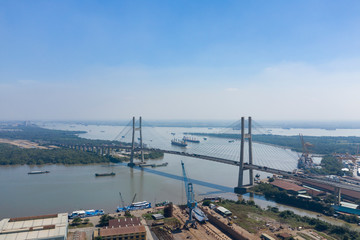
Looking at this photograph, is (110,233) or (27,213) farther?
(27,213)

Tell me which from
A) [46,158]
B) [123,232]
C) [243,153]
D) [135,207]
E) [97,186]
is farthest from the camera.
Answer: [46,158]

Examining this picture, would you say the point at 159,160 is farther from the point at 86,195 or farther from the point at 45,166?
the point at 86,195

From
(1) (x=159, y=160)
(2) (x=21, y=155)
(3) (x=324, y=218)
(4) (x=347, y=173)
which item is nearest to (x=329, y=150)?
(4) (x=347, y=173)

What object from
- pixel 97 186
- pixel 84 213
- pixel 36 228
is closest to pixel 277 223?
pixel 84 213

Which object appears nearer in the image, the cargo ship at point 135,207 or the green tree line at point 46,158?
the cargo ship at point 135,207

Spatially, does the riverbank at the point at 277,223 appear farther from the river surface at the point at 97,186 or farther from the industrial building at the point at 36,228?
the industrial building at the point at 36,228

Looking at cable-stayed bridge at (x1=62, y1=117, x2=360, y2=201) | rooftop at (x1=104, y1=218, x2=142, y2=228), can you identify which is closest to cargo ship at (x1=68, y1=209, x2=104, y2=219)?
rooftop at (x1=104, y1=218, x2=142, y2=228)

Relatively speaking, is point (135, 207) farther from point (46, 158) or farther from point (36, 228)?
point (46, 158)

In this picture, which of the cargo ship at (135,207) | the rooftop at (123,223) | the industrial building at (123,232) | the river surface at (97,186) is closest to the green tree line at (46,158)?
the river surface at (97,186)

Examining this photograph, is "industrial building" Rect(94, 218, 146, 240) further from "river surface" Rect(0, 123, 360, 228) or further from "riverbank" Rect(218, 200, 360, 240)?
"riverbank" Rect(218, 200, 360, 240)
